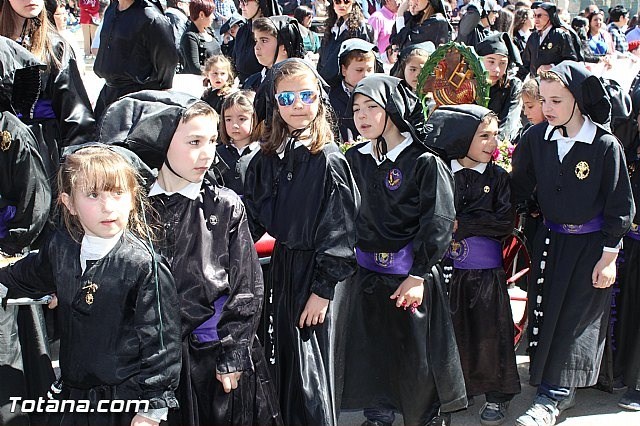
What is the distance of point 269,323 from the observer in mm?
3865

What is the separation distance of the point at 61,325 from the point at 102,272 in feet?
0.91

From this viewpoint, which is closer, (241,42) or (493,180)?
(493,180)

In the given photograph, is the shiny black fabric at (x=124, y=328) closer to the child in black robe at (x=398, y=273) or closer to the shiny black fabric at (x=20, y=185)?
the shiny black fabric at (x=20, y=185)

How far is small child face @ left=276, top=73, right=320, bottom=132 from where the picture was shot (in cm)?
369

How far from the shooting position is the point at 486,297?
4547 millimetres

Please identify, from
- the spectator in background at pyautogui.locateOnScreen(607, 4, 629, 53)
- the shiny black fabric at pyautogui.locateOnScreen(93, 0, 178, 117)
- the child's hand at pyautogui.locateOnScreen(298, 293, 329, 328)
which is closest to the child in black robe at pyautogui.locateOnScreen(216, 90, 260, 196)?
the shiny black fabric at pyautogui.locateOnScreen(93, 0, 178, 117)

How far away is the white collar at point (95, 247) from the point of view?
2916mm

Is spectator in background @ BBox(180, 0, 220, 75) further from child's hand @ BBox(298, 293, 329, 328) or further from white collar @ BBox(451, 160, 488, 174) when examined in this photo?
child's hand @ BBox(298, 293, 329, 328)

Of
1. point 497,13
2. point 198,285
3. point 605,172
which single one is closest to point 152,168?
point 198,285

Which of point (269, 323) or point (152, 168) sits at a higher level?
point (152, 168)

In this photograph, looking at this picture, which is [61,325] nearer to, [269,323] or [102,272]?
[102,272]

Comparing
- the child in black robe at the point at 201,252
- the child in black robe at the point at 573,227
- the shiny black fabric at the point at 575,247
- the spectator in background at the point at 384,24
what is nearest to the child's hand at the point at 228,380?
the child in black robe at the point at 201,252

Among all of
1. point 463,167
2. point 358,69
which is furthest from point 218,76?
point 463,167

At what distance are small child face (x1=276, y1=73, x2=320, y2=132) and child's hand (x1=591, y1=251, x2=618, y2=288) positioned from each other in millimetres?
1759
